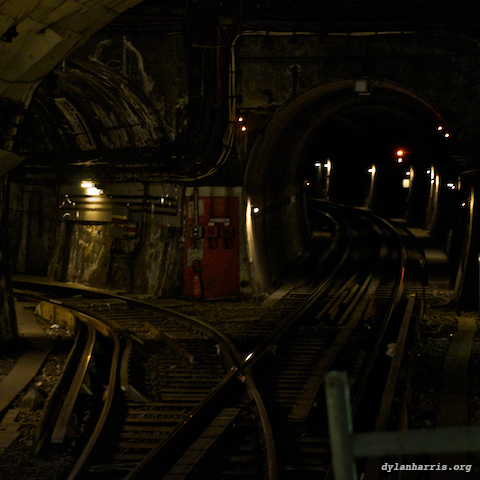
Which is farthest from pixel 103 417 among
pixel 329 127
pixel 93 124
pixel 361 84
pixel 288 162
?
pixel 329 127

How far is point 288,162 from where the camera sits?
74.2ft

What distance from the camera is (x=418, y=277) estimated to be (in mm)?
20500

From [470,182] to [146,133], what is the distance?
24.7 feet

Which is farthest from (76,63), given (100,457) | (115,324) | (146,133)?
(100,457)

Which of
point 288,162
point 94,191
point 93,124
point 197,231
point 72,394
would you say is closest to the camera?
point 72,394

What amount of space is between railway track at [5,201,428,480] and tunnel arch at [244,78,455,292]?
1.67 metres

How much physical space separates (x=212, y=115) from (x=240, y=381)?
8.37m

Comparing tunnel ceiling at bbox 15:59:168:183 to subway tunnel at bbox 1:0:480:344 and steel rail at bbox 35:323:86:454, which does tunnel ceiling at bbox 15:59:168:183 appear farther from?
steel rail at bbox 35:323:86:454

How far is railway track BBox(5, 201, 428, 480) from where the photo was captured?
22.0 feet

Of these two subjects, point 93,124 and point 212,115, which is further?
point 93,124

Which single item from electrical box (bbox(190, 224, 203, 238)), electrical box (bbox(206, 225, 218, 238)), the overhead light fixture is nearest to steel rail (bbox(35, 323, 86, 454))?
electrical box (bbox(190, 224, 203, 238))

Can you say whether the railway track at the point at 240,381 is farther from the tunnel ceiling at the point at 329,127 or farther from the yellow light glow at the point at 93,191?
the tunnel ceiling at the point at 329,127

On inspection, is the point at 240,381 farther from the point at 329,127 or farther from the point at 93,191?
the point at 329,127

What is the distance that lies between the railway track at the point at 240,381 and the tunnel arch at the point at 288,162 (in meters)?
1.67
